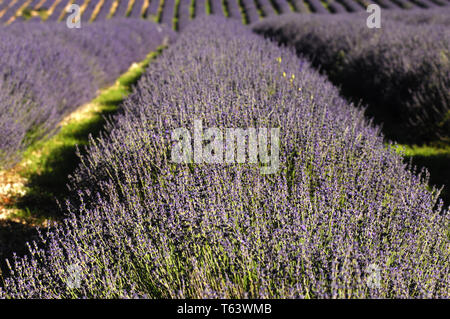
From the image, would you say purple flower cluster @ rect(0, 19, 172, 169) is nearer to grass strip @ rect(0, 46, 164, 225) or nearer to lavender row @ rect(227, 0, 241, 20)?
grass strip @ rect(0, 46, 164, 225)

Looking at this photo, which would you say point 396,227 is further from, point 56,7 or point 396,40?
point 56,7

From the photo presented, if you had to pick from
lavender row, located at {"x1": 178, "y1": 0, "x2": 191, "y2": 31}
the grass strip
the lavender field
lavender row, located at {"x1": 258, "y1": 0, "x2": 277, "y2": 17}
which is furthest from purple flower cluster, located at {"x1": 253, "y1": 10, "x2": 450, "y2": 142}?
lavender row, located at {"x1": 258, "y1": 0, "x2": 277, "y2": 17}

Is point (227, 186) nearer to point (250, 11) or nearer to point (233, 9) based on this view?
point (250, 11)

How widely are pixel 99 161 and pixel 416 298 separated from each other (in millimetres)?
2130

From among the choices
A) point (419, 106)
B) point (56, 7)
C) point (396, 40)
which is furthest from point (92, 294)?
point (56, 7)

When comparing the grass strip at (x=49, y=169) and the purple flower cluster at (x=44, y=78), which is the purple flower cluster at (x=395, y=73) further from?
the purple flower cluster at (x=44, y=78)

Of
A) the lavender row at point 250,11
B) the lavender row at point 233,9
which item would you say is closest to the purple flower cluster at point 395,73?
the lavender row at point 250,11

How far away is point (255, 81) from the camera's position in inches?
142

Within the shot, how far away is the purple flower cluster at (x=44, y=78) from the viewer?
3829 mm
